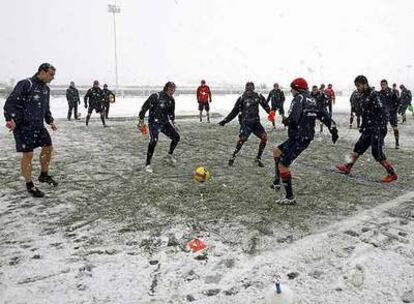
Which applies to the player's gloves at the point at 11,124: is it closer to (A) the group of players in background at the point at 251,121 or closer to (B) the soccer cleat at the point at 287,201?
(A) the group of players in background at the point at 251,121

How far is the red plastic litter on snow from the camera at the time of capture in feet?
16.5

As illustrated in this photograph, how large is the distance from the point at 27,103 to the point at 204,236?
383cm

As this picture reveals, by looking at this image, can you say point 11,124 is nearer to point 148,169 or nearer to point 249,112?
point 148,169

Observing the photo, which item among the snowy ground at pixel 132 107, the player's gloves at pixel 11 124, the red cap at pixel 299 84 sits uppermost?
the red cap at pixel 299 84

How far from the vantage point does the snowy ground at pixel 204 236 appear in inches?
163

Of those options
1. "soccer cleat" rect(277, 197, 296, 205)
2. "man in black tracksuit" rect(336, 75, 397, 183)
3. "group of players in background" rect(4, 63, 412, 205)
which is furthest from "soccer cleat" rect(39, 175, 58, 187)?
"man in black tracksuit" rect(336, 75, 397, 183)

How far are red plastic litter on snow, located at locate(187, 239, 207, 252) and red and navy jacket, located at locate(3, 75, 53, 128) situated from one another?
3.68 metres

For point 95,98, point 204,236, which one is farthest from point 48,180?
point 95,98

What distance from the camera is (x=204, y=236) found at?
543 cm

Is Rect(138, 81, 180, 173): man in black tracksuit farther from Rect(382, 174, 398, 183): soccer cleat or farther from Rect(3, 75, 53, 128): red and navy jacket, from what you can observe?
Rect(382, 174, 398, 183): soccer cleat

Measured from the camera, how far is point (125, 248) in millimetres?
5074

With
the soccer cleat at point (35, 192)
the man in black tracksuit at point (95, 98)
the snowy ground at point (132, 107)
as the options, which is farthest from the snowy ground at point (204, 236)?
the snowy ground at point (132, 107)

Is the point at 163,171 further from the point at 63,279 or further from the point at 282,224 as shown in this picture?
the point at 63,279

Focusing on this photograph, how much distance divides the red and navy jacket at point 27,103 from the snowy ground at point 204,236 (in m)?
1.26
